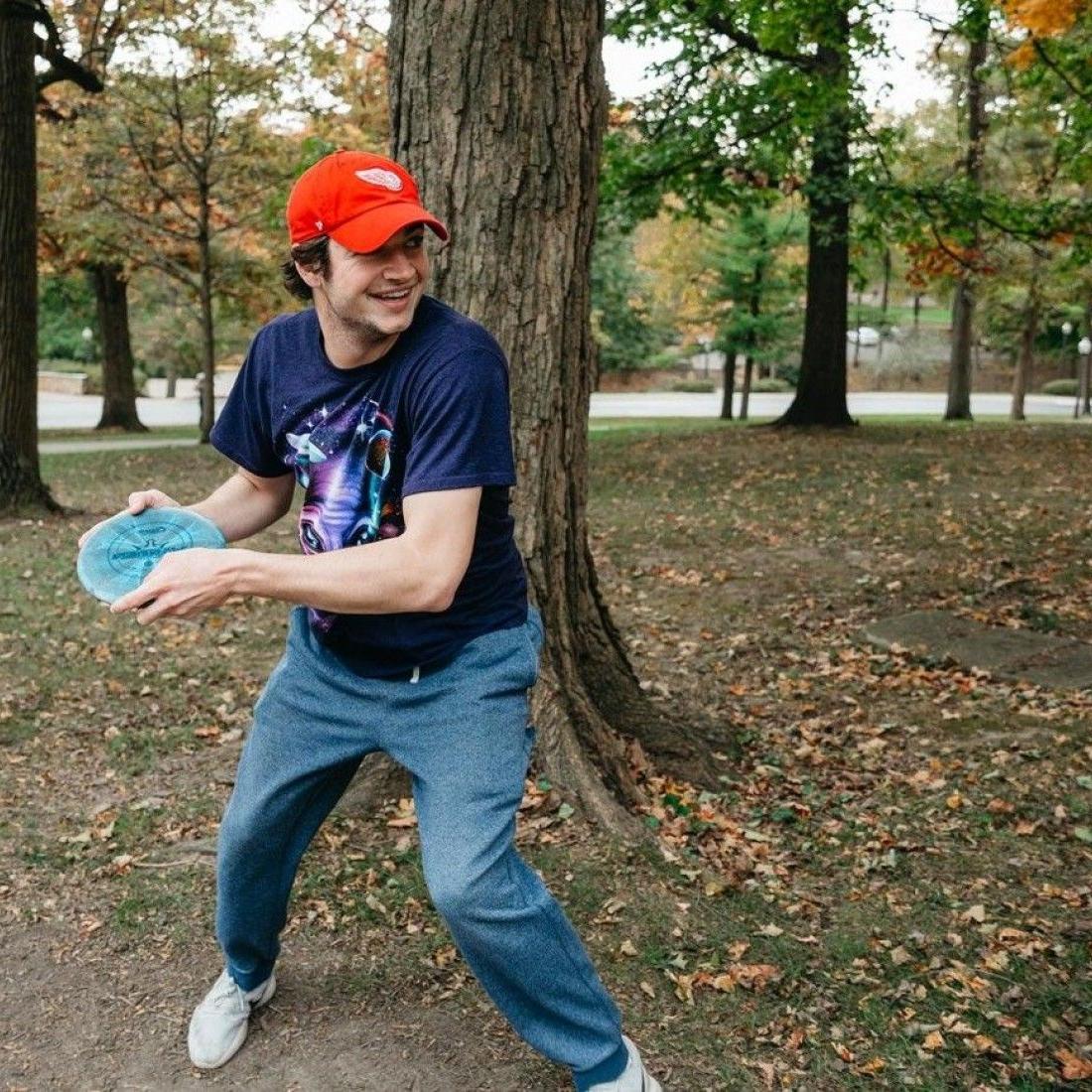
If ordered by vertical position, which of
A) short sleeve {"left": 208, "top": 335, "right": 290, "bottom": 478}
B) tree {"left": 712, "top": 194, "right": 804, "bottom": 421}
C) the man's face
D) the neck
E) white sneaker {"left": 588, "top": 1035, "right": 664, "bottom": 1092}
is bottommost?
white sneaker {"left": 588, "top": 1035, "right": 664, "bottom": 1092}

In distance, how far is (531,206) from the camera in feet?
13.6

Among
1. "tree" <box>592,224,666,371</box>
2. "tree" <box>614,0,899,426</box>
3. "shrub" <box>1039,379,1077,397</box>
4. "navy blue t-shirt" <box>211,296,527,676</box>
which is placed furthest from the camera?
"shrub" <box>1039,379,1077,397</box>

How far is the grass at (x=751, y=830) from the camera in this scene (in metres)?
3.46

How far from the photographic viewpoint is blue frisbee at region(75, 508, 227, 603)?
2652 mm

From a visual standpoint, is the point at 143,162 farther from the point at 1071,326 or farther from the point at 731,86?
the point at 1071,326

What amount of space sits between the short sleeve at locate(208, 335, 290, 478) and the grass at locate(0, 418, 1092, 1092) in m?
1.53

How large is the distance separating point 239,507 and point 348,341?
637mm

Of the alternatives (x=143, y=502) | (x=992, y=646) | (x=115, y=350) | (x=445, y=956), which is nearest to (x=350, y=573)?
(x=143, y=502)

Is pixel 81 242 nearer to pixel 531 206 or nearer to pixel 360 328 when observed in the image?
pixel 531 206

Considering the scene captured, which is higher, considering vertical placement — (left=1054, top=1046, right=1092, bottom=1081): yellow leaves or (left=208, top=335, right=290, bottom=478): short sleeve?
(left=208, top=335, right=290, bottom=478): short sleeve

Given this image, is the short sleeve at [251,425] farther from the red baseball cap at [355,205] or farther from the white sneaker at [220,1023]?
the white sneaker at [220,1023]

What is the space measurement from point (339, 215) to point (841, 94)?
11633 mm

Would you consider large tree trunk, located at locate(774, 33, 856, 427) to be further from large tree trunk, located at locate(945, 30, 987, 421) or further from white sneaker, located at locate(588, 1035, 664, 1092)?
white sneaker, located at locate(588, 1035, 664, 1092)

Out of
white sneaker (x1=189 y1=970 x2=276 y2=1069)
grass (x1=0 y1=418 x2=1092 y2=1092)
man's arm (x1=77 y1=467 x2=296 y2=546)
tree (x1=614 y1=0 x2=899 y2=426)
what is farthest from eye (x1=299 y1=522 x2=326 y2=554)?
tree (x1=614 y1=0 x2=899 y2=426)
